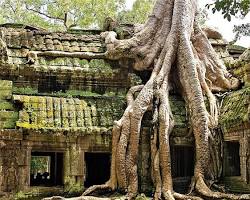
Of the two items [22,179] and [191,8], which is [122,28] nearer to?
[191,8]

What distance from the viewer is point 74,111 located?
10.3 metres

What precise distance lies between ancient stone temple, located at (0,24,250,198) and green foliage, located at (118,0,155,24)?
962cm

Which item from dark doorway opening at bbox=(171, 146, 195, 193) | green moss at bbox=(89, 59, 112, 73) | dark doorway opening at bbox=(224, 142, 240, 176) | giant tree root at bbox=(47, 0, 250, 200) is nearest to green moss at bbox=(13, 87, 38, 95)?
green moss at bbox=(89, 59, 112, 73)

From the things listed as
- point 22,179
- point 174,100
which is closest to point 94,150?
point 22,179

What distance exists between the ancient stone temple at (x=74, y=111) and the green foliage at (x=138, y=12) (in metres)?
9.62

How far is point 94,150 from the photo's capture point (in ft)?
32.9

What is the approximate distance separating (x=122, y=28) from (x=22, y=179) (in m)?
5.11

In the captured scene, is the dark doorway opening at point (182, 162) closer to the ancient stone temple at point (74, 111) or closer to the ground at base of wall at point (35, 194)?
the ancient stone temple at point (74, 111)

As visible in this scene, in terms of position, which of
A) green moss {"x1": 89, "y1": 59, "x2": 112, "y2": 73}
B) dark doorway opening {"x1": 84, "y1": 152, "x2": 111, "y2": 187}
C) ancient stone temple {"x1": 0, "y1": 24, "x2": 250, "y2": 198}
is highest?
green moss {"x1": 89, "y1": 59, "x2": 112, "y2": 73}

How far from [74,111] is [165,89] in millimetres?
2039

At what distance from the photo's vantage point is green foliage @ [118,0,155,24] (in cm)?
2180

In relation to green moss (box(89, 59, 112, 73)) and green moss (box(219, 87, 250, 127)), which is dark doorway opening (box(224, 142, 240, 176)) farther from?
green moss (box(89, 59, 112, 73))

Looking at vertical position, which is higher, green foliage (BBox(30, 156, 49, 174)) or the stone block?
the stone block

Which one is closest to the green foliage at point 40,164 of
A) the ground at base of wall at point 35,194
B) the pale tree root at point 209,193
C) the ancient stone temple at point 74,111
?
the ancient stone temple at point 74,111
